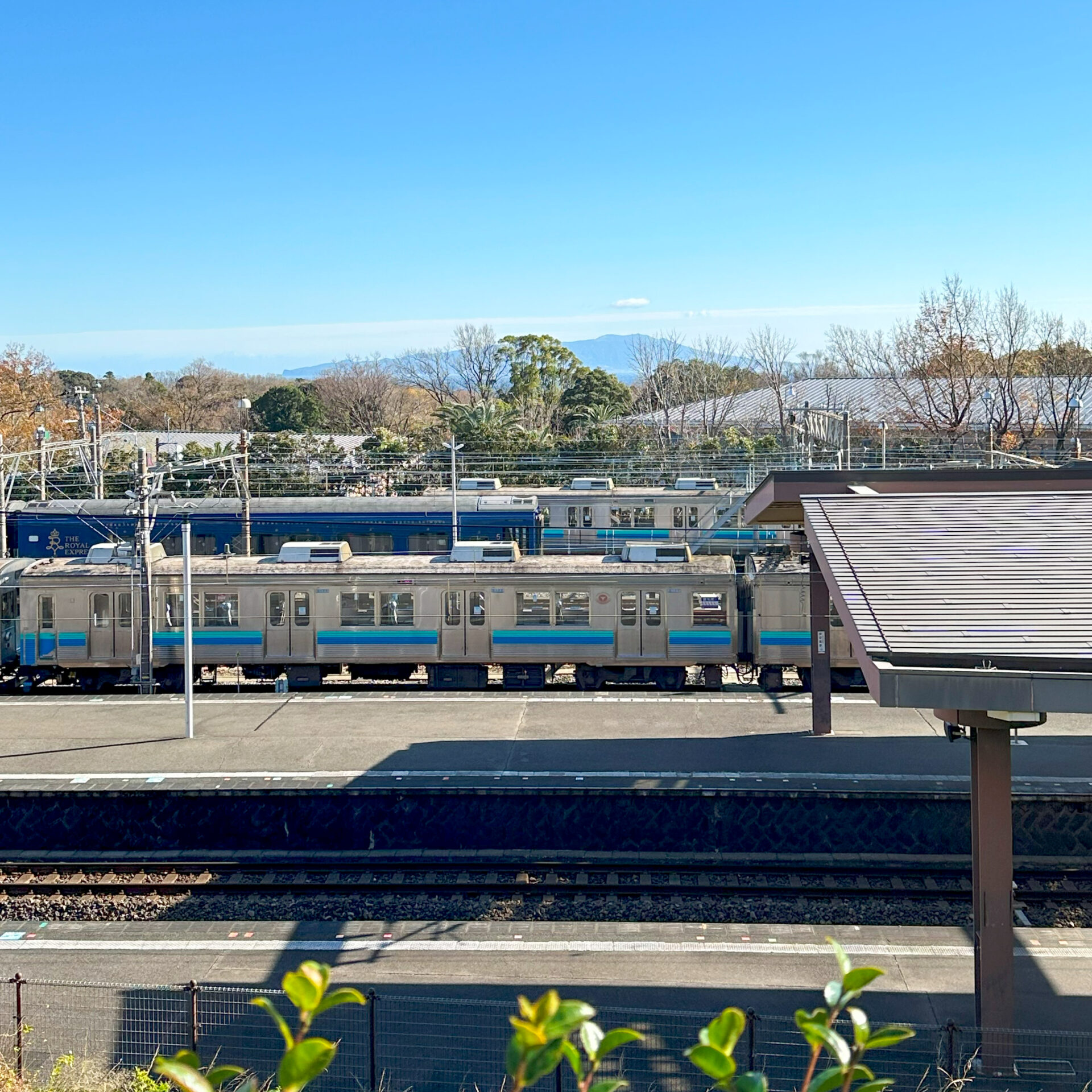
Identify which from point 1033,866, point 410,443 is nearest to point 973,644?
point 1033,866

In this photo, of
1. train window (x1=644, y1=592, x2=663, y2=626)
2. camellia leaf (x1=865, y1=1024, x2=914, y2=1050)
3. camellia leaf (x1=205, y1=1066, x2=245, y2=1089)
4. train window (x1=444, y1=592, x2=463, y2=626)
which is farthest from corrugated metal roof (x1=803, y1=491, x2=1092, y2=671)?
train window (x1=444, y1=592, x2=463, y2=626)

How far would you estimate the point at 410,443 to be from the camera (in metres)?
46.1

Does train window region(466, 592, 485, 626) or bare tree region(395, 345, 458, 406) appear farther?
bare tree region(395, 345, 458, 406)

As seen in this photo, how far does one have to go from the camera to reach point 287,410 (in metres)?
64.1

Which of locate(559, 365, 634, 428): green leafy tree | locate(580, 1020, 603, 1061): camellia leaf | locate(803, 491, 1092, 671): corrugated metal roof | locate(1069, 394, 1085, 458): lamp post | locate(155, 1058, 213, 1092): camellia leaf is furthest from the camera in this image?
locate(559, 365, 634, 428): green leafy tree

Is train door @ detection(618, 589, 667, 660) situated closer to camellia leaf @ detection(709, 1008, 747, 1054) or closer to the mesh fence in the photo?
the mesh fence

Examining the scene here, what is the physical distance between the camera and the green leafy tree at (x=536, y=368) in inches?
2297

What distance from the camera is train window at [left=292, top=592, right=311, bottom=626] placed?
20781 millimetres

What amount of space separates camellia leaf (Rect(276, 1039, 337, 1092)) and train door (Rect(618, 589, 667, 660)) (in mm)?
17985

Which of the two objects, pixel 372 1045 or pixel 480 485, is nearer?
pixel 372 1045

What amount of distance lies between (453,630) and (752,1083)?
59.6ft

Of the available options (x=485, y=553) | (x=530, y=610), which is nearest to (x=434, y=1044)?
(x=530, y=610)

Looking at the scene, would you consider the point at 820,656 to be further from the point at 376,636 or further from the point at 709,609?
the point at 376,636

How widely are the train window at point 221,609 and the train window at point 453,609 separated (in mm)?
3892
